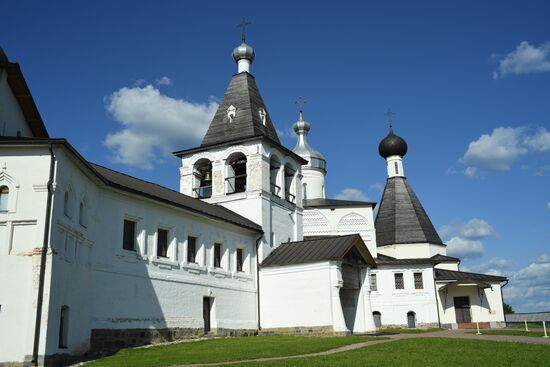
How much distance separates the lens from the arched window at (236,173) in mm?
28078

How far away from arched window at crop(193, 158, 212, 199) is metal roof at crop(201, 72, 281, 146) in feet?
3.57

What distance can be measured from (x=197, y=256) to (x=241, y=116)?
964 cm

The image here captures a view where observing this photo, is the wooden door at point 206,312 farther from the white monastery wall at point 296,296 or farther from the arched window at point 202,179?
the arched window at point 202,179

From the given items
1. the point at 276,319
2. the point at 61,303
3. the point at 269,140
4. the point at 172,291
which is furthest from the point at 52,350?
the point at 269,140

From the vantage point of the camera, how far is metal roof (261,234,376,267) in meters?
23.7

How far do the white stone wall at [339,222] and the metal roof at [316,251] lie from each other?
43.7 ft

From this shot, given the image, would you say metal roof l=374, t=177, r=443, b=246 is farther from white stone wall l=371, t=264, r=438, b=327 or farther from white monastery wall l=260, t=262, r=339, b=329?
white monastery wall l=260, t=262, r=339, b=329

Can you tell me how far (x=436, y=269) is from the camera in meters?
38.7

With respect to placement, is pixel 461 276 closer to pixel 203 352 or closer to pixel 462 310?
pixel 462 310

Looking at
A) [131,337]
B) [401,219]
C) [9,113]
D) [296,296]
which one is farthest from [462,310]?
[9,113]

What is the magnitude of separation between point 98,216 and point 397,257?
27314 mm

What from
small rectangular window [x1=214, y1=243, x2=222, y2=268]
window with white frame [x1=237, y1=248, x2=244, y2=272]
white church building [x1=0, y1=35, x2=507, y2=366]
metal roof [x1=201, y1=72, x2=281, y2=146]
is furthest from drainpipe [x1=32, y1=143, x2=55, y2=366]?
metal roof [x1=201, y1=72, x2=281, y2=146]

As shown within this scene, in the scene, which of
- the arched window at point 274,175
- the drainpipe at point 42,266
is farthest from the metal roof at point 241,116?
the drainpipe at point 42,266

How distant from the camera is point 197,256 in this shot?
2231cm
